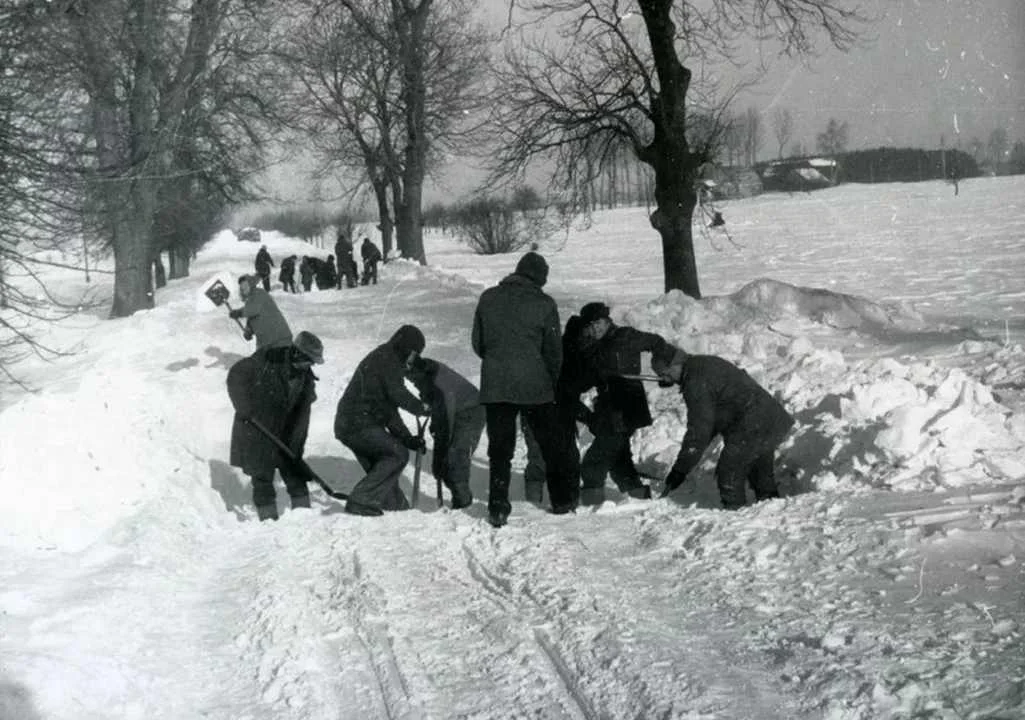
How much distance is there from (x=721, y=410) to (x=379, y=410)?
2662 millimetres

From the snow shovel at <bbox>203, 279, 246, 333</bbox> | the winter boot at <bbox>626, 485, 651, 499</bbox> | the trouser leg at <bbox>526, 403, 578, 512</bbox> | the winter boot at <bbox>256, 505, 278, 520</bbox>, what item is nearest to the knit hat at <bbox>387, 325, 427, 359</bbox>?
the trouser leg at <bbox>526, 403, 578, 512</bbox>

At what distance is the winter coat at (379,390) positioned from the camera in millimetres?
8477

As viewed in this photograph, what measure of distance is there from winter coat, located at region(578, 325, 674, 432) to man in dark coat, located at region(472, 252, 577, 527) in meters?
0.83

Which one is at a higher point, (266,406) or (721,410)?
(266,406)

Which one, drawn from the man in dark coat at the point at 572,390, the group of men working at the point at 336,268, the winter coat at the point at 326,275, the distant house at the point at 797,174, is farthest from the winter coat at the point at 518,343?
the distant house at the point at 797,174

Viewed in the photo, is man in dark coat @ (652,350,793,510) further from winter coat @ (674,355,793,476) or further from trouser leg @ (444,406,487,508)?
trouser leg @ (444,406,487,508)

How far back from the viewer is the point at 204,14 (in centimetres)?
2395

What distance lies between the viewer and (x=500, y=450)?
24.7 feet

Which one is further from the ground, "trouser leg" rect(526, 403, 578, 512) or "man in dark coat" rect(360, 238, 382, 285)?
"man in dark coat" rect(360, 238, 382, 285)

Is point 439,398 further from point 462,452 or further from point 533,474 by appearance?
point 533,474

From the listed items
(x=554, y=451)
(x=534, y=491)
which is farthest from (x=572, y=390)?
(x=534, y=491)

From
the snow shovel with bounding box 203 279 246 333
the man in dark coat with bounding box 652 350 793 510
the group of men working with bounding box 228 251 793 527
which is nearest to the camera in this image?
the group of men working with bounding box 228 251 793 527

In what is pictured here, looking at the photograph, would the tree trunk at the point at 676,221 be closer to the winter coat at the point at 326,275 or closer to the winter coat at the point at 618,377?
the winter coat at the point at 618,377

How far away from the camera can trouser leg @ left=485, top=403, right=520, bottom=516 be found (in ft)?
24.4
